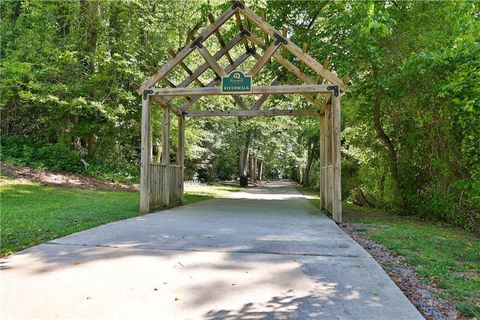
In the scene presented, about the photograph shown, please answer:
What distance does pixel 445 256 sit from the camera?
4871mm

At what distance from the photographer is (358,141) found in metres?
14.3

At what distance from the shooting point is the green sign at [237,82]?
8594 mm

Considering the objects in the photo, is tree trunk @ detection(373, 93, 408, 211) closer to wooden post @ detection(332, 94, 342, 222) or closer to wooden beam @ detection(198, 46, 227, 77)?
wooden post @ detection(332, 94, 342, 222)

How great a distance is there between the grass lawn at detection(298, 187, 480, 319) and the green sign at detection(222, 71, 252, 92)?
4.12 metres

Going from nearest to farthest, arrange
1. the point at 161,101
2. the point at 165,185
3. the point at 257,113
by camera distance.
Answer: the point at 161,101 < the point at 165,185 < the point at 257,113

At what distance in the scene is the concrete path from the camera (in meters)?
2.85

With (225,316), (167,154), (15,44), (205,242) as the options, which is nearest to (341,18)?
(167,154)

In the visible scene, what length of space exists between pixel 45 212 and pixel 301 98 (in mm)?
10592

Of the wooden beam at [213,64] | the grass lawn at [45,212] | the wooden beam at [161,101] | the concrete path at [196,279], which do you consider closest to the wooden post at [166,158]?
the wooden beam at [161,101]

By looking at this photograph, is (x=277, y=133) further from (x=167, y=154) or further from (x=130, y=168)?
(x=167, y=154)

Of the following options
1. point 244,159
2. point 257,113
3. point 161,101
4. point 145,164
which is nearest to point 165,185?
point 145,164

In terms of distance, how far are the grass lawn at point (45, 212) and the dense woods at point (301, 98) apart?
11.0 feet

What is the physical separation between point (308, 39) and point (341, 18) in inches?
66.6

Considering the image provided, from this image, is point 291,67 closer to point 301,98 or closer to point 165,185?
point 165,185
